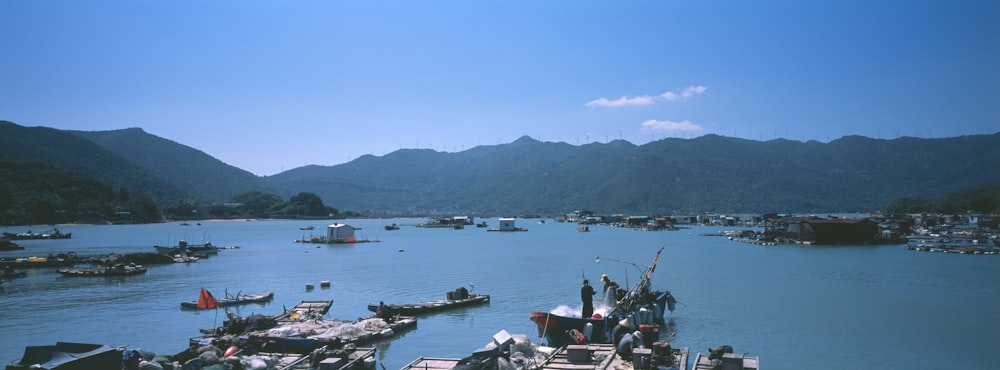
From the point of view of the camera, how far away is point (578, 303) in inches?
1135

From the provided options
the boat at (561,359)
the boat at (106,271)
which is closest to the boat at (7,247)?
the boat at (106,271)

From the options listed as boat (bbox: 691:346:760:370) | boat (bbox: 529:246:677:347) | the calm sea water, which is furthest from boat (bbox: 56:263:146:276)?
boat (bbox: 691:346:760:370)

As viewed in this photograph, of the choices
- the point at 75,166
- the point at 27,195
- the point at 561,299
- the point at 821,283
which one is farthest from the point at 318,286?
the point at 75,166

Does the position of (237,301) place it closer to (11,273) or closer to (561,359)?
(561,359)

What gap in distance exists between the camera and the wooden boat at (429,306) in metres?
25.0

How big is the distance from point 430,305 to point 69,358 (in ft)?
51.1

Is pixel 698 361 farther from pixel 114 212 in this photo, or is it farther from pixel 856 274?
pixel 114 212

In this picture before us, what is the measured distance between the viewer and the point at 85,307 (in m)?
28.5

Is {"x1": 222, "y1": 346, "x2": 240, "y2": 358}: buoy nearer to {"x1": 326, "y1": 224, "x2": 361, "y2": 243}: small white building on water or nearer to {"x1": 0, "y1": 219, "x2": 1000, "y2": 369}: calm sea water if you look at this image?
{"x1": 0, "y1": 219, "x2": 1000, "y2": 369}: calm sea water

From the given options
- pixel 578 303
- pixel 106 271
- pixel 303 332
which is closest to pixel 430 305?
pixel 578 303

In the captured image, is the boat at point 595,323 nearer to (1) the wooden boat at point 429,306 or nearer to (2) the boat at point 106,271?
(1) the wooden boat at point 429,306

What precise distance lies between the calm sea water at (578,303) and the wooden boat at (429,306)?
595 mm

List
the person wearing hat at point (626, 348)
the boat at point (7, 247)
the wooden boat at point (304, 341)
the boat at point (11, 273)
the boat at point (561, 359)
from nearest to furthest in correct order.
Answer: the boat at point (561, 359) < the person wearing hat at point (626, 348) < the wooden boat at point (304, 341) < the boat at point (11, 273) < the boat at point (7, 247)

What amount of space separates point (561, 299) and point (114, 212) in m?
148
